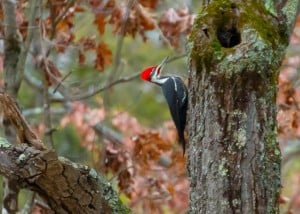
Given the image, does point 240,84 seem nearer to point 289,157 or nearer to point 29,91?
point 289,157

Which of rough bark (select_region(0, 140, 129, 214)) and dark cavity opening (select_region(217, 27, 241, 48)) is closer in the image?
rough bark (select_region(0, 140, 129, 214))

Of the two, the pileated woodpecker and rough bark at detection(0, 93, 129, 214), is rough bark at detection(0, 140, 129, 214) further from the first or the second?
the pileated woodpecker

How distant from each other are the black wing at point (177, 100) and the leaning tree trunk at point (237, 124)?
104 centimetres

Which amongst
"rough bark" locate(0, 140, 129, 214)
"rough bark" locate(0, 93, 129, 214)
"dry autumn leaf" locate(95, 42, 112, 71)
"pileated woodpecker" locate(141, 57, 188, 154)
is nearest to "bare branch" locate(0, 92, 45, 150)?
"rough bark" locate(0, 93, 129, 214)

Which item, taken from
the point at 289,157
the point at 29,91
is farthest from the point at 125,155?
the point at 29,91

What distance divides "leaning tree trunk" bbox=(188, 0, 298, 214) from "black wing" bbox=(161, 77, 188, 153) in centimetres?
104

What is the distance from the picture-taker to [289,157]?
694 centimetres

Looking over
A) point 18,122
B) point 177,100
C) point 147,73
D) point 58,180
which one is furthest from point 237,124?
point 147,73

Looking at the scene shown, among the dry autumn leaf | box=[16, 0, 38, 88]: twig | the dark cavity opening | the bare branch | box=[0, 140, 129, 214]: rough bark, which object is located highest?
the dry autumn leaf

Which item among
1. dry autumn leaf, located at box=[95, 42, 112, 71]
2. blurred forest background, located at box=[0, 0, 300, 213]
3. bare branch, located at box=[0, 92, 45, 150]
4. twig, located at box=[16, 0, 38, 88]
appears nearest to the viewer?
bare branch, located at box=[0, 92, 45, 150]

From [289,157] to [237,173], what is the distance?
13.3 feet

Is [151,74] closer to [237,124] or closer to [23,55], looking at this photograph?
[23,55]

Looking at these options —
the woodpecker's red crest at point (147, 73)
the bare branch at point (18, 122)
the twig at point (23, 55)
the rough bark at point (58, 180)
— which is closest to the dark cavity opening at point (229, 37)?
the rough bark at point (58, 180)

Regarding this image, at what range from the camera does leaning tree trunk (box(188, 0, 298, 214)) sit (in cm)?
300
